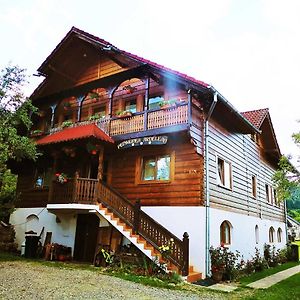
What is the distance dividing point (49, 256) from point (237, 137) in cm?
1046

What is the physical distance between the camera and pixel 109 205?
1239 centimetres

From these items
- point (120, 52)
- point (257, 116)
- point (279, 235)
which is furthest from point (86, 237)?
point (279, 235)

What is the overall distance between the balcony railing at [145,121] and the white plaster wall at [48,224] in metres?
4.30

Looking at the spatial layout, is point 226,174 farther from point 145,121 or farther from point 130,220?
point 130,220

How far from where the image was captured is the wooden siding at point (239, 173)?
1328 cm

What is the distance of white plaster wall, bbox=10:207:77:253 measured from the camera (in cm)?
1467

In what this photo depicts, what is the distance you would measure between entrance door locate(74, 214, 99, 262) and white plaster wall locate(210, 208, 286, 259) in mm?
5107

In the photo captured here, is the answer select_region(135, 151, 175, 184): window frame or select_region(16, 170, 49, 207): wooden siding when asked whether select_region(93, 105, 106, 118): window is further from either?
select_region(16, 170, 49, 207): wooden siding

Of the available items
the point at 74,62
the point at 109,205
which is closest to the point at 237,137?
the point at 109,205

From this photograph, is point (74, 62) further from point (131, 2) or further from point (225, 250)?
point (225, 250)

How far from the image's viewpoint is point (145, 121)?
12.9 m

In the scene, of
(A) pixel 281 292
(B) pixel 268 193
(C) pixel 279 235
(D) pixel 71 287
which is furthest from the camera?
(C) pixel 279 235

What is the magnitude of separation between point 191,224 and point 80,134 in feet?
18.5

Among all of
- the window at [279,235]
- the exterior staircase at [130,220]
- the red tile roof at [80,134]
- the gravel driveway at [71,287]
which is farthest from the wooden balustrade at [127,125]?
the window at [279,235]
